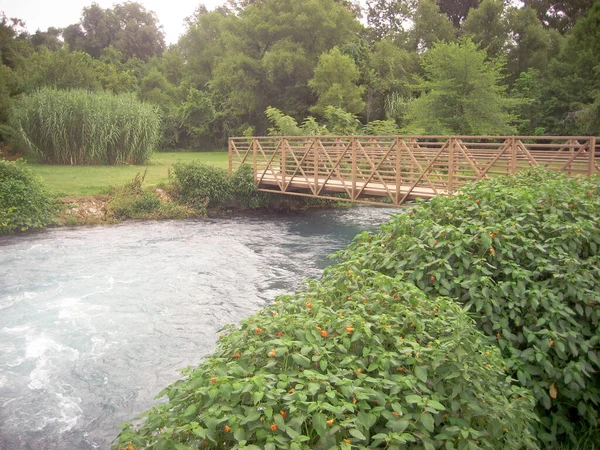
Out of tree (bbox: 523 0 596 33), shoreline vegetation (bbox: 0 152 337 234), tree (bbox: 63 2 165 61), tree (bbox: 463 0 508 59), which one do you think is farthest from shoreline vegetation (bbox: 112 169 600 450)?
tree (bbox: 63 2 165 61)

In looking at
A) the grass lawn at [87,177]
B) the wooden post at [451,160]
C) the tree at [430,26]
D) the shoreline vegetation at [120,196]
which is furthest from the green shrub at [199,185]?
the tree at [430,26]

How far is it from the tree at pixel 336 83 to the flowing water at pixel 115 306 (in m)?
15.0

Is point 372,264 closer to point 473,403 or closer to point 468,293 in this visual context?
point 468,293

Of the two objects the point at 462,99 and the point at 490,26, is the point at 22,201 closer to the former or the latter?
the point at 462,99

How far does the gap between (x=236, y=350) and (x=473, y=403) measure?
1333 millimetres

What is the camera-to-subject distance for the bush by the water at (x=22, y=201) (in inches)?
557

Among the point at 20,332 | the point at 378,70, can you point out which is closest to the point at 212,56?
the point at 378,70

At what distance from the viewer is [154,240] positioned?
13844mm

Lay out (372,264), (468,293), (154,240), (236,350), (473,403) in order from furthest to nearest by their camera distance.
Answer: (154,240), (372,264), (468,293), (236,350), (473,403)

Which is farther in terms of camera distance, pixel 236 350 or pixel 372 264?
pixel 372 264

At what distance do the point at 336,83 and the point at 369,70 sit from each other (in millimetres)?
3730

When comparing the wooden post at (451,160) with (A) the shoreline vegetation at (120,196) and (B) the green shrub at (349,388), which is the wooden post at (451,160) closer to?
(A) the shoreline vegetation at (120,196)

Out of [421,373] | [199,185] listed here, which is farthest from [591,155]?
[199,185]

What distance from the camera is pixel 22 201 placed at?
14484 millimetres
